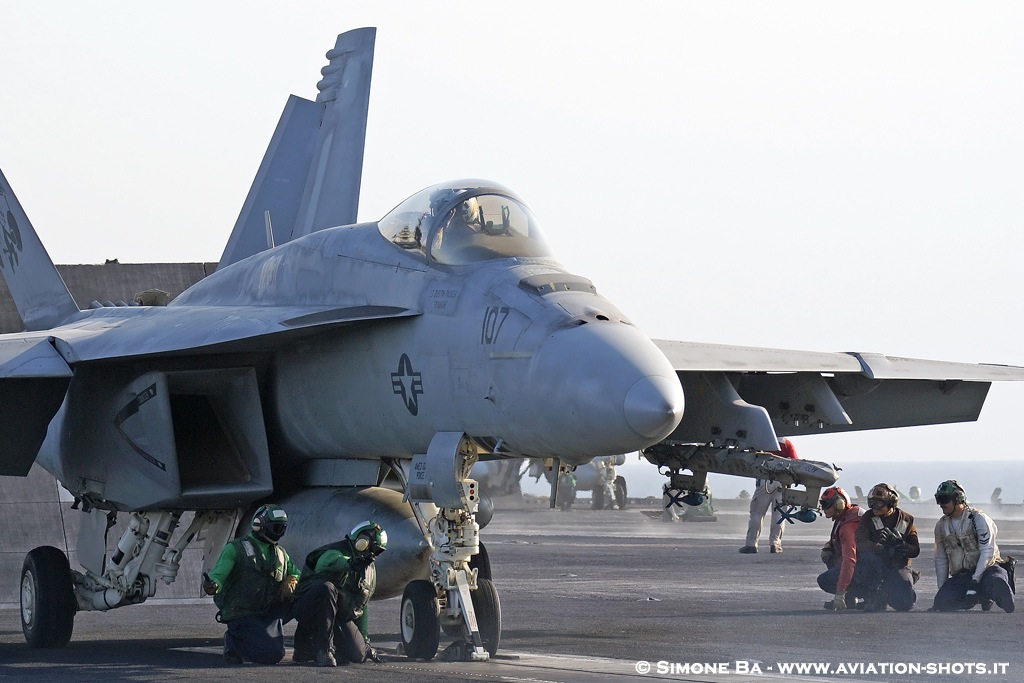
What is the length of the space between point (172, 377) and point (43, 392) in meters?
1.40

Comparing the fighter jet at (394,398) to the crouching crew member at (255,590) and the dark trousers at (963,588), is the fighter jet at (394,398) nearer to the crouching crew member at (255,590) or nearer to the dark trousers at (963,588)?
the crouching crew member at (255,590)

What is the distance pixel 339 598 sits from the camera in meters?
9.47

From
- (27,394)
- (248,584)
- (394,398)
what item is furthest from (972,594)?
(27,394)

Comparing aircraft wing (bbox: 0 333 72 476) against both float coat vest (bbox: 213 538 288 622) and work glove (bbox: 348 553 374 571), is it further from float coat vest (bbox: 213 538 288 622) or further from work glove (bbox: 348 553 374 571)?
work glove (bbox: 348 553 374 571)

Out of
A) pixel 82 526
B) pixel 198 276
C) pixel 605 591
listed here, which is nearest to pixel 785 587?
pixel 605 591

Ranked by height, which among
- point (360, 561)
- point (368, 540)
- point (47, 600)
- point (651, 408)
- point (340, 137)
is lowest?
point (47, 600)

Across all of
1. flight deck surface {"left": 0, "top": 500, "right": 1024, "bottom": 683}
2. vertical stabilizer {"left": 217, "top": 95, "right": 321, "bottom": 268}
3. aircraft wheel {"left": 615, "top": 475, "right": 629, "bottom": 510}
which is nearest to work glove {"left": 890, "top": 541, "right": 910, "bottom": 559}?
flight deck surface {"left": 0, "top": 500, "right": 1024, "bottom": 683}

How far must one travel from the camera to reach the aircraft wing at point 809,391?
10.9 meters

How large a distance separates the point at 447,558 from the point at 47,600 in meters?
3.95

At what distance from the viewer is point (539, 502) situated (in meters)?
50.3

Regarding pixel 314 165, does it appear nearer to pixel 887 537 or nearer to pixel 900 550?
pixel 887 537

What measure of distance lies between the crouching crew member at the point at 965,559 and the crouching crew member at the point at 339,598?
5.91 meters

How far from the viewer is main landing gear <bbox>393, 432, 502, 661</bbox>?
30.3 feet

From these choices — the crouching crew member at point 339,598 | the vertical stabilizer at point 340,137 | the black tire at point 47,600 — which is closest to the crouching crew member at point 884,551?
the crouching crew member at point 339,598
